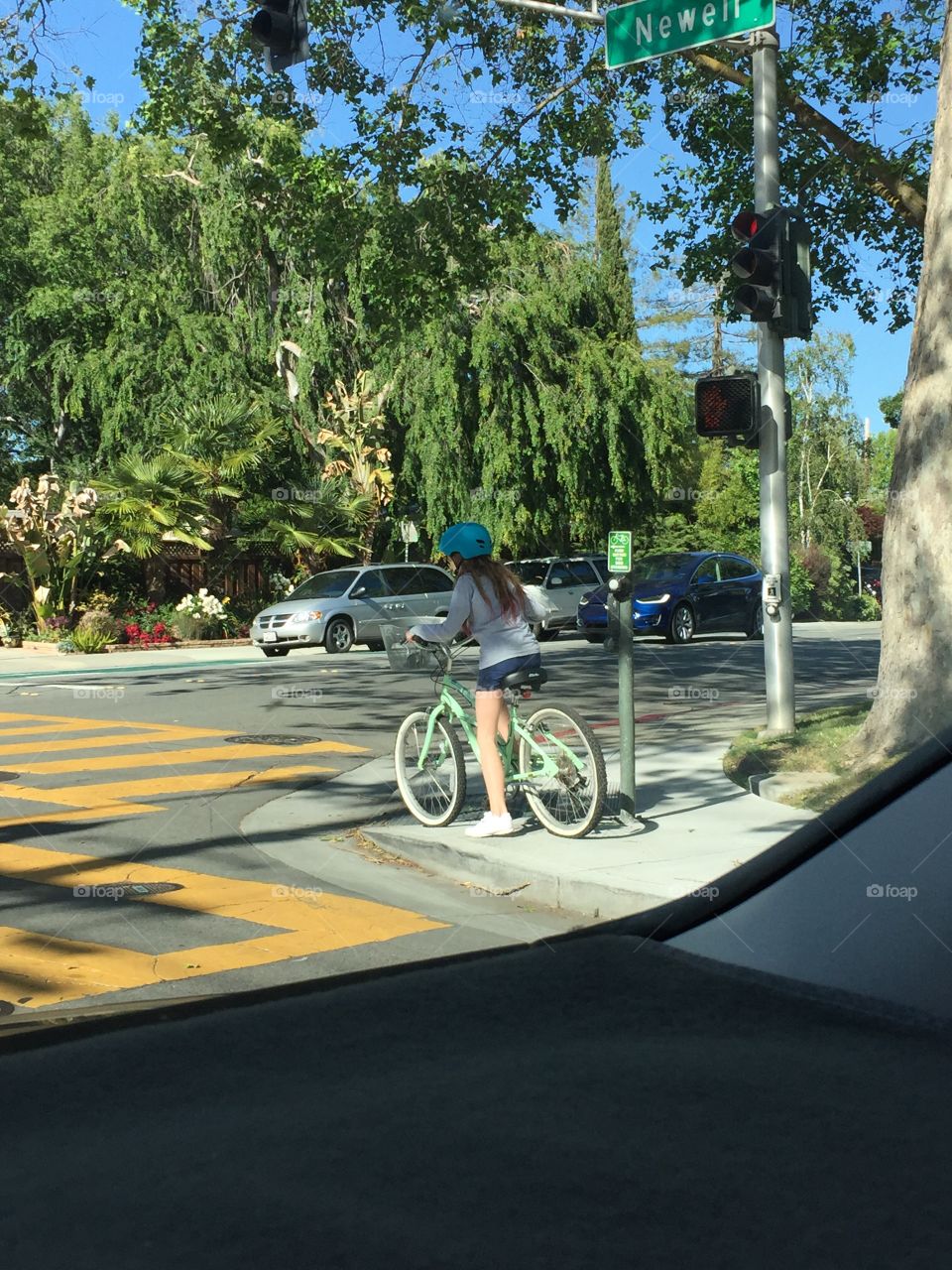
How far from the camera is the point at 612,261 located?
3794cm

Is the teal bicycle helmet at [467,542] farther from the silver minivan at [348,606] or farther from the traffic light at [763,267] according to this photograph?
the silver minivan at [348,606]

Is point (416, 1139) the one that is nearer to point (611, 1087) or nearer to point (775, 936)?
point (611, 1087)

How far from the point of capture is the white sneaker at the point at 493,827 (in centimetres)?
762

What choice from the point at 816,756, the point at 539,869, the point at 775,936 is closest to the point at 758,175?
the point at 816,756

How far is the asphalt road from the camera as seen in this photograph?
544 centimetres

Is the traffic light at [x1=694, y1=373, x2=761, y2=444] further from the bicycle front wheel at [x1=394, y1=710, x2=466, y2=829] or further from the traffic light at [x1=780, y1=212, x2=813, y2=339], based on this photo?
the bicycle front wheel at [x1=394, y1=710, x2=466, y2=829]

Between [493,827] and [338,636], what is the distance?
725 inches

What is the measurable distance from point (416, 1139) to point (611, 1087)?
390 mm

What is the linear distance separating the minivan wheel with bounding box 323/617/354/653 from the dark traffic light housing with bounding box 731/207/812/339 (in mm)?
15566

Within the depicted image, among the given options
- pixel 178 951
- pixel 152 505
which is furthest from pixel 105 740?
pixel 152 505

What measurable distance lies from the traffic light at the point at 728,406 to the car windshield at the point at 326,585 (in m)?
15.9

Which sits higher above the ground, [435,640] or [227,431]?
[227,431]

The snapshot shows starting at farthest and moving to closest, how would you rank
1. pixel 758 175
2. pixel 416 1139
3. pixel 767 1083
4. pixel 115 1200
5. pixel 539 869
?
pixel 758 175, pixel 539 869, pixel 767 1083, pixel 416 1139, pixel 115 1200

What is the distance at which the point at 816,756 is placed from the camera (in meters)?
9.27
